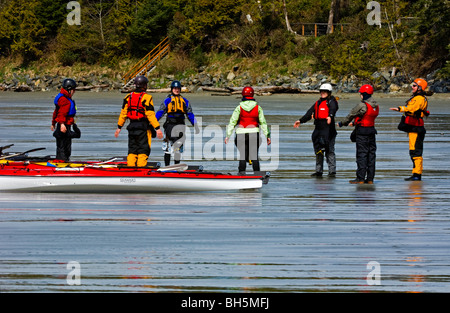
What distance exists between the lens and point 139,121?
13320 mm

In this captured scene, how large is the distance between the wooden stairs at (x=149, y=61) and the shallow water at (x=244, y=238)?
187 ft

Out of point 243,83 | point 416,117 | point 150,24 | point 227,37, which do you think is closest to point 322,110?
point 416,117

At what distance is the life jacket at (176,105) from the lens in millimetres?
15312

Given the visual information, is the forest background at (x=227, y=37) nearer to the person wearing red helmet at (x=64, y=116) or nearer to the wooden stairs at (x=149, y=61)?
the wooden stairs at (x=149, y=61)

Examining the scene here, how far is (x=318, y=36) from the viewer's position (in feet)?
217

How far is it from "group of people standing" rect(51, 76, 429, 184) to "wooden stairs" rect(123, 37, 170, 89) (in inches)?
2253

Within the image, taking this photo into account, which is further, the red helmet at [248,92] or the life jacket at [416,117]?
the life jacket at [416,117]

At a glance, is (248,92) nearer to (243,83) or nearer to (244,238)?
(244,238)

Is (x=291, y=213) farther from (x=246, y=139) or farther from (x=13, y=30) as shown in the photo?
(x=13, y=30)

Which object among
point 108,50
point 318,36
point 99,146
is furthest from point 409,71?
point 99,146

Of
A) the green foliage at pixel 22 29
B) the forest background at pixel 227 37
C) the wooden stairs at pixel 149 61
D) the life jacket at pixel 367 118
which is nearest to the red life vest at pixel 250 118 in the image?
the life jacket at pixel 367 118

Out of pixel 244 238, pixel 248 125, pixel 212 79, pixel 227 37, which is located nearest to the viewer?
pixel 244 238

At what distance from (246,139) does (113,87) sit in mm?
59077

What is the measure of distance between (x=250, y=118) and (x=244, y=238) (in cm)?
452
